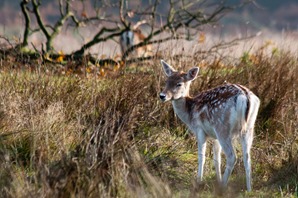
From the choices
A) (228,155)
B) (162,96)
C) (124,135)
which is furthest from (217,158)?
(124,135)

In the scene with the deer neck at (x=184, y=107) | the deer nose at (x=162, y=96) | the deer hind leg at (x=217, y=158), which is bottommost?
the deer hind leg at (x=217, y=158)

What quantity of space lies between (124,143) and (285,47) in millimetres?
5081

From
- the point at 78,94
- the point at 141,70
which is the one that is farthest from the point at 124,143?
the point at 141,70

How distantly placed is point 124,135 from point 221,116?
1.28 meters

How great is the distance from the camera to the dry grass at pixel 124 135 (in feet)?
22.4

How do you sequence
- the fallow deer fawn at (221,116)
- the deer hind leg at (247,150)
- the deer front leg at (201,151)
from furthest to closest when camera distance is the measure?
the deer front leg at (201,151) → the deer hind leg at (247,150) → the fallow deer fawn at (221,116)

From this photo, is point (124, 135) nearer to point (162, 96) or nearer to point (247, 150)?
point (162, 96)

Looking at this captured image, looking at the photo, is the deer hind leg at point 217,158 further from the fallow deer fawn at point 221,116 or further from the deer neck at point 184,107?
the deer neck at point 184,107

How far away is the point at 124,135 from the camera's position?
7.40 meters

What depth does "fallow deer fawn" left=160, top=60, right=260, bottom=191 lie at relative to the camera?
8.11 meters

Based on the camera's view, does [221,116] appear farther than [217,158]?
No

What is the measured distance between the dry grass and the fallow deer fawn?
0.28 m

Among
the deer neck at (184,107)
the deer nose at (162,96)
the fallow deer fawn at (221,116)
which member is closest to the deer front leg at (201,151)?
the fallow deer fawn at (221,116)

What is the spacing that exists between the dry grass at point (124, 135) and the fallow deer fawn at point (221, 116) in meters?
0.28
